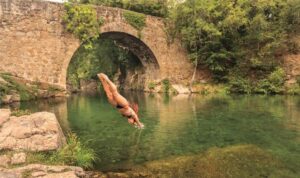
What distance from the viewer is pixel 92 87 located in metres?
42.5

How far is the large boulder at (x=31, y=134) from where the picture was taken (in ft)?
17.9

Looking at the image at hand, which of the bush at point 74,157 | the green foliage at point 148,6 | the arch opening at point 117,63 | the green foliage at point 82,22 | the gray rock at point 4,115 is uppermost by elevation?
the green foliage at point 148,6

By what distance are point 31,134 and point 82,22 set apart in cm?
1614

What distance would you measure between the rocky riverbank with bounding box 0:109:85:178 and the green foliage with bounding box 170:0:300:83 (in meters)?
19.6

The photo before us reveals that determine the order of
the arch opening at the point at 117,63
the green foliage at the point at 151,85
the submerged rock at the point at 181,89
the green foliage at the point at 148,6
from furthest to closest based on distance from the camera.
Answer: the green foliage at the point at 148,6 < the green foliage at the point at 151,85 < the arch opening at the point at 117,63 < the submerged rock at the point at 181,89

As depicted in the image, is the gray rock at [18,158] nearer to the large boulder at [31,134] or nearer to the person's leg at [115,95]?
the large boulder at [31,134]

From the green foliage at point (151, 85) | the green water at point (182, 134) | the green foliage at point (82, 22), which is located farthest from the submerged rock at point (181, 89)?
the green water at point (182, 134)

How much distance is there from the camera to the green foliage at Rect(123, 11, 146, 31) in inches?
938

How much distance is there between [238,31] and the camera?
2627 cm

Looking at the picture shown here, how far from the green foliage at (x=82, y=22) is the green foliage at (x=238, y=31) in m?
7.05

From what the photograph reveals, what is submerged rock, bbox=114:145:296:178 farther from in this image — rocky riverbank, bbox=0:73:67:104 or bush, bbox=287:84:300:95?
bush, bbox=287:84:300:95

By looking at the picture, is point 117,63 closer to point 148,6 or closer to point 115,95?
point 148,6

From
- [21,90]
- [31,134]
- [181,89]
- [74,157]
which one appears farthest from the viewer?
[181,89]

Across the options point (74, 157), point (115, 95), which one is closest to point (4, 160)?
point (74, 157)
